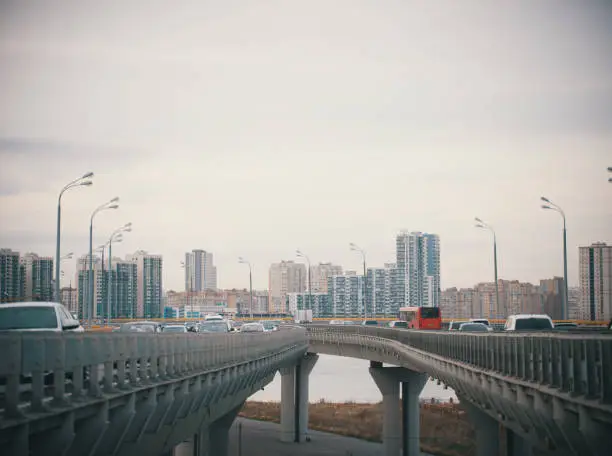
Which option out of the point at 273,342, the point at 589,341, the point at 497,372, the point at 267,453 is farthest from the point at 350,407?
the point at 589,341

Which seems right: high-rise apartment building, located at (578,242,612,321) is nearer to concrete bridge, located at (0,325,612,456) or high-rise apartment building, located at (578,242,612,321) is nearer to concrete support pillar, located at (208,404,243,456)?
concrete support pillar, located at (208,404,243,456)

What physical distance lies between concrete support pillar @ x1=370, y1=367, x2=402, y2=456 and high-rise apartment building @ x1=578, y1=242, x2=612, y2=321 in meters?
47.2

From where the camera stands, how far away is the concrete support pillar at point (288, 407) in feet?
252

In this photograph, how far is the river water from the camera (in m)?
127

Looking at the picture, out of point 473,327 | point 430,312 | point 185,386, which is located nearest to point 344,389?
point 430,312

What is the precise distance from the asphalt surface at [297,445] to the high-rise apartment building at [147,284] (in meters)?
110

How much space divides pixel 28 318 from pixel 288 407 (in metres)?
56.5

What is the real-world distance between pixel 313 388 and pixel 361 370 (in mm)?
42137

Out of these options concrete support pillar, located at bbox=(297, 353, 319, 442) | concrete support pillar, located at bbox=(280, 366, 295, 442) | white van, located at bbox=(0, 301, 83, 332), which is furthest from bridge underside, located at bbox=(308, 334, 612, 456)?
concrete support pillar, located at bbox=(280, 366, 295, 442)

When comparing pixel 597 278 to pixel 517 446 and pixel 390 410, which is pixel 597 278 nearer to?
pixel 390 410

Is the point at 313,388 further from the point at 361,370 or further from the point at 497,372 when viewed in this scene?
the point at 497,372

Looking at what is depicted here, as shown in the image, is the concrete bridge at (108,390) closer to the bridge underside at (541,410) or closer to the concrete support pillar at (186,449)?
the bridge underside at (541,410)

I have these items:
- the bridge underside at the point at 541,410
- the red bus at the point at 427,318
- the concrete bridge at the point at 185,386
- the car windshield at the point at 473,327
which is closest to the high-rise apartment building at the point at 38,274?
the red bus at the point at 427,318

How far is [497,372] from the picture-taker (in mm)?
25391
